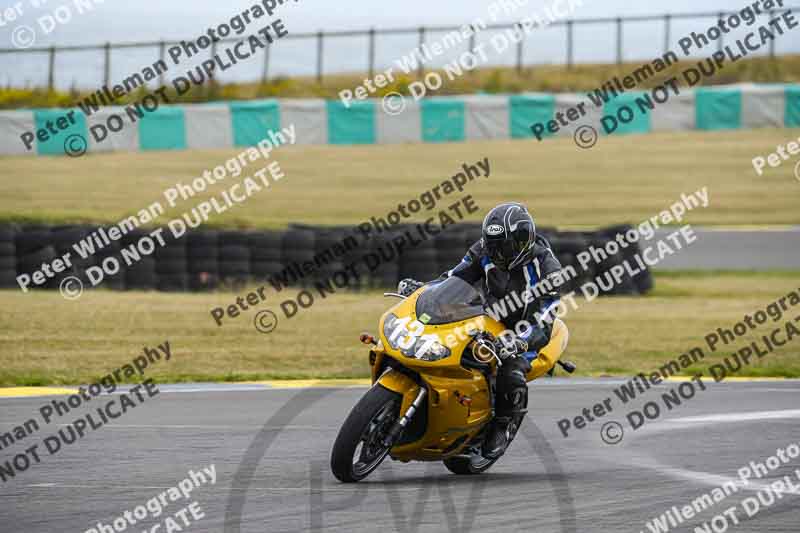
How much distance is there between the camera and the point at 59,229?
18.8 metres

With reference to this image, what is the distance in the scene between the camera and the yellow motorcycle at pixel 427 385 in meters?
7.60

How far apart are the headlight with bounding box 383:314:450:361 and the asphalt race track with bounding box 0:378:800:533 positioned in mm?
820

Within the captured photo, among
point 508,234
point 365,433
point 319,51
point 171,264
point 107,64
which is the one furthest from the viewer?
point 319,51

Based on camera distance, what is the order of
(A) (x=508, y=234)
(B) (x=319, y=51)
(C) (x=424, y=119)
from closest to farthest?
1. (A) (x=508, y=234)
2. (C) (x=424, y=119)
3. (B) (x=319, y=51)

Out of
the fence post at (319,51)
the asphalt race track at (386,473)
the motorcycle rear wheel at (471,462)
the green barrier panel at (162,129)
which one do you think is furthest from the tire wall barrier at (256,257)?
the fence post at (319,51)

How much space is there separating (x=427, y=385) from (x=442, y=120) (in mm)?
27443

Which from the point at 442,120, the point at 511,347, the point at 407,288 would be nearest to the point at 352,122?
the point at 442,120

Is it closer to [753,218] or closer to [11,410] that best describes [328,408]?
[11,410]

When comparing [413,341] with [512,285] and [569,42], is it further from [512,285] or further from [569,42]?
[569,42]

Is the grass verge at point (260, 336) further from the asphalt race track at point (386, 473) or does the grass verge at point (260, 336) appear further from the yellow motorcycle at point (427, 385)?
Answer: the yellow motorcycle at point (427, 385)

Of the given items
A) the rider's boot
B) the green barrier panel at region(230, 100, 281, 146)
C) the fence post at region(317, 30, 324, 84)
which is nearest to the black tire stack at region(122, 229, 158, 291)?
the rider's boot

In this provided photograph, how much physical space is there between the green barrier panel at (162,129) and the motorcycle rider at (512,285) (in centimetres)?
2659

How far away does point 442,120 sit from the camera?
114ft

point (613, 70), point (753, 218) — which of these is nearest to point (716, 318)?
point (753, 218)
